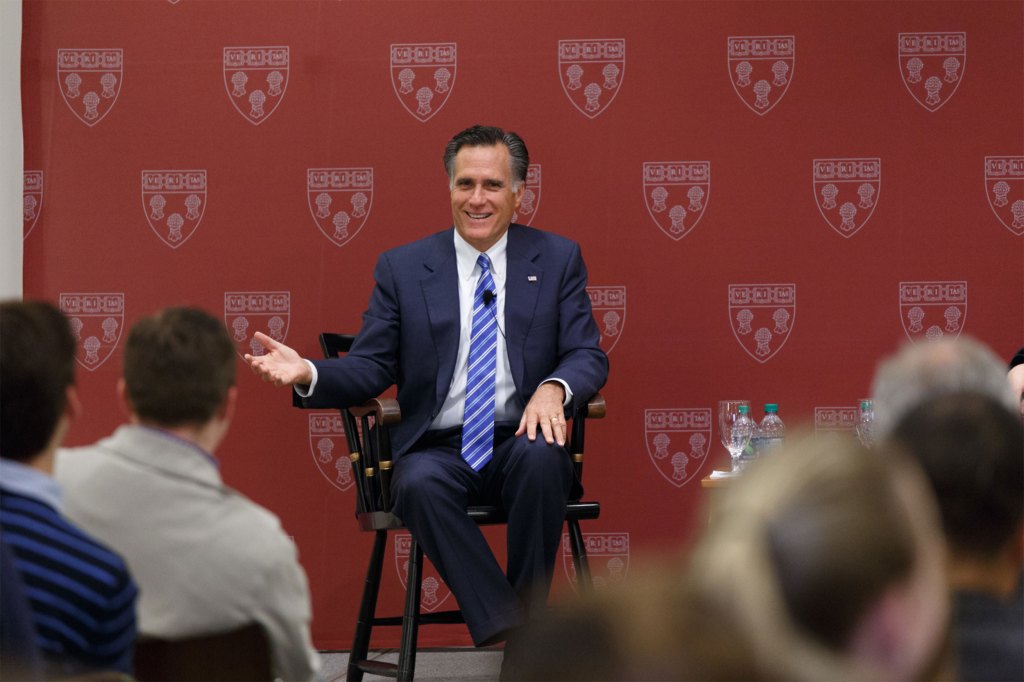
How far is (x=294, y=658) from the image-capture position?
5.55ft

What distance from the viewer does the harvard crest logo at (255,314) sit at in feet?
13.7

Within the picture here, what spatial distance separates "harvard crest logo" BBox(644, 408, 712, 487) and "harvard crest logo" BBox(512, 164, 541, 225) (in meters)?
0.81

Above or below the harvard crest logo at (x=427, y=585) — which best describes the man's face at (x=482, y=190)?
above

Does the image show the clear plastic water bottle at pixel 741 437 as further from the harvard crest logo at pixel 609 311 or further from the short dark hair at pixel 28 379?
the short dark hair at pixel 28 379

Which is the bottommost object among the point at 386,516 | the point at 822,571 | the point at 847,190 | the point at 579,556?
the point at 579,556

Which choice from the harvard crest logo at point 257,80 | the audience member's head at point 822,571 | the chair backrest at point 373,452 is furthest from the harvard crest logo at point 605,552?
the audience member's head at point 822,571

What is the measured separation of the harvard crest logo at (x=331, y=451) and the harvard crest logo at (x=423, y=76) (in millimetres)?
1128

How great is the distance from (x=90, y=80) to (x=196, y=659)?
10.4ft

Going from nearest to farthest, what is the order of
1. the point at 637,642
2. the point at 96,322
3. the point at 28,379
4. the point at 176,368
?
1. the point at 637,642
2. the point at 28,379
3. the point at 176,368
4. the point at 96,322

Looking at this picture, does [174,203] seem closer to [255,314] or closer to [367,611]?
[255,314]

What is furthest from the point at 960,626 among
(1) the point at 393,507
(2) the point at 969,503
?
(1) the point at 393,507

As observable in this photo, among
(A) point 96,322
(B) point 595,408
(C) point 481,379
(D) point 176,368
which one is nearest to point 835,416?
(B) point 595,408

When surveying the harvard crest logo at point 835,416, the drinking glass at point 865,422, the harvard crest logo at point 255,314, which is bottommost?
the harvard crest logo at point 835,416

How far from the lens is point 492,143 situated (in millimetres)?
3594
